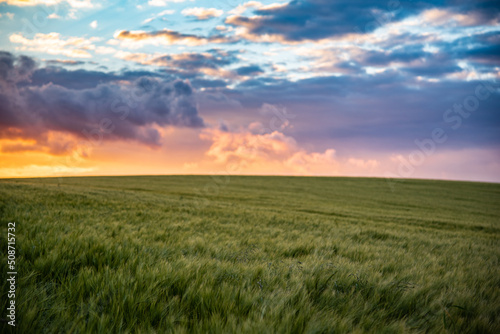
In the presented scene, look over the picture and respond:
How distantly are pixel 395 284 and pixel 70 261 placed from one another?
386cm


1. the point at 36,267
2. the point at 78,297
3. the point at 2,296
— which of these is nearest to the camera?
the point at 2,296

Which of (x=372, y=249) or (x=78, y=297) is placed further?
(x=372, y=249)

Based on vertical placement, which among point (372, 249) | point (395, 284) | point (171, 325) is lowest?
point (372, 249)

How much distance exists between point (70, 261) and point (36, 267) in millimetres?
310

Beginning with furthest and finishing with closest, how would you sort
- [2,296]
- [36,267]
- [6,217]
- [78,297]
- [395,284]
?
[6,217] → [395,284] → [36,267] → [78,297] → [2,296]

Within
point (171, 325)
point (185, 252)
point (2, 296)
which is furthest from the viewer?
point (185, 252)

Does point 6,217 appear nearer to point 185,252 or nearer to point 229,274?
point 185,252

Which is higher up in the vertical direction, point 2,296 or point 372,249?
point 2,296

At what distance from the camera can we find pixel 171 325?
79.1 inches

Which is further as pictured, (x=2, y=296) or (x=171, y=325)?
(x=2, y=296)

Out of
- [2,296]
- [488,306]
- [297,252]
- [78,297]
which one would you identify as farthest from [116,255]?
[488,306]

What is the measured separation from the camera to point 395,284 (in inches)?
135

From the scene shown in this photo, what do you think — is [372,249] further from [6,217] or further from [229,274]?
[6,217]

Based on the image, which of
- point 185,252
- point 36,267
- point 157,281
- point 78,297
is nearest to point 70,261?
point 36,267
